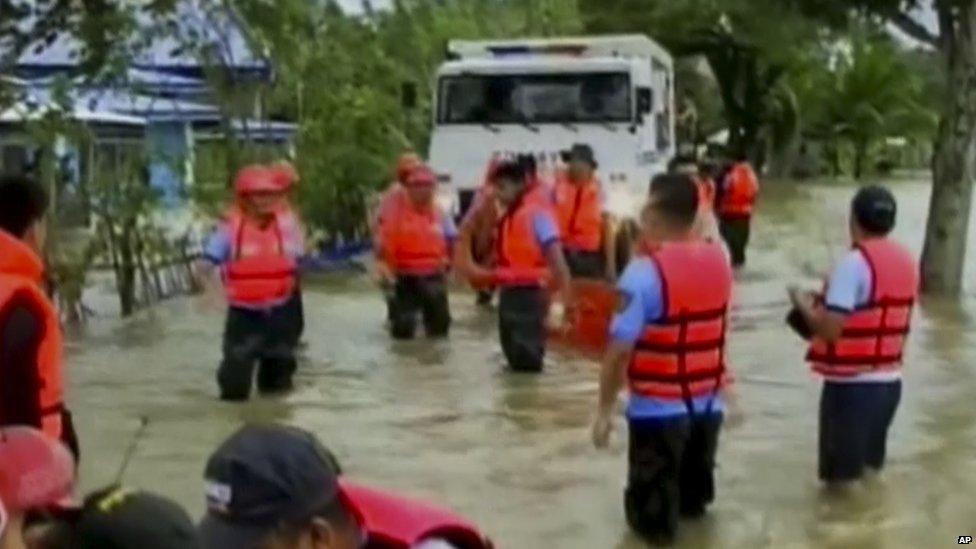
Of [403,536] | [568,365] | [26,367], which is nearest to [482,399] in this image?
[568,365]

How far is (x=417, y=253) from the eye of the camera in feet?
60.0

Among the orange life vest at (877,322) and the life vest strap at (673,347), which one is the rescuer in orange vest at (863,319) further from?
the life vest strap at (673,347)

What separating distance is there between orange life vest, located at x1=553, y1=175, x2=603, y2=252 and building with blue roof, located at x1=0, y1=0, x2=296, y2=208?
148 inches

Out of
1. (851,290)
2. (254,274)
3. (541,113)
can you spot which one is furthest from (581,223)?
(851,290)

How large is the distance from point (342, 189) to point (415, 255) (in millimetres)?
10874

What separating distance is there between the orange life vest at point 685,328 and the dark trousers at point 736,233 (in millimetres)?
18349

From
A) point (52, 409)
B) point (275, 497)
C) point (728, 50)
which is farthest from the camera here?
point (728, 50)

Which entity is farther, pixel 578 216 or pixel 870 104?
pixel 870 104

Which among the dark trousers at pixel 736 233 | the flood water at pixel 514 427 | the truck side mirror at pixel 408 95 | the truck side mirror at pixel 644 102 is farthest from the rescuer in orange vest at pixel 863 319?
the truck side mirror at pixel 408 95

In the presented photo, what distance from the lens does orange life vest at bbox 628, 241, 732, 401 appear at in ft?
31.4

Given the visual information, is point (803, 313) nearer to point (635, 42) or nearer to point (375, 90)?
point (635, 42)

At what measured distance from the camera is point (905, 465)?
40.8 feet

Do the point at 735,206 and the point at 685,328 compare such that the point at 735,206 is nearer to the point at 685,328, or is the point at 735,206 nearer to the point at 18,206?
the point at 685,328

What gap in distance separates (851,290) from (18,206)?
13.1 ft
